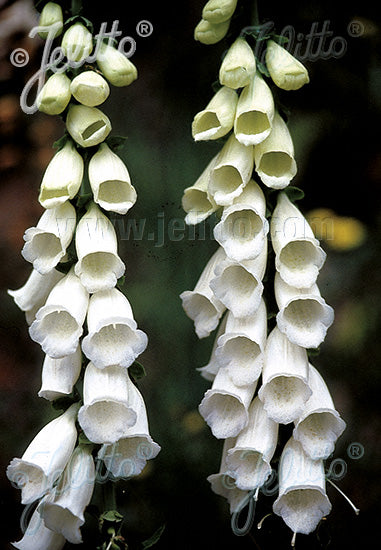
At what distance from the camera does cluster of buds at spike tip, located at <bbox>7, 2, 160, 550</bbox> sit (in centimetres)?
89

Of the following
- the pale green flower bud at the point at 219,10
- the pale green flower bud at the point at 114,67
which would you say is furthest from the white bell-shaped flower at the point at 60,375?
the pale green flower bud at the point at 219,10

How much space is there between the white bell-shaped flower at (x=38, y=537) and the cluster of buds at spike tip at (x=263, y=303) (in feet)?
0.84

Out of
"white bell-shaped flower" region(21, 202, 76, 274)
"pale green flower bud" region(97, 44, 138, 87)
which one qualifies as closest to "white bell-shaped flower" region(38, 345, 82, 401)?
"white bell-shaped flower" region(21, 202, 76, 274)

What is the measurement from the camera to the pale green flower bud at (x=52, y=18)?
931 mm

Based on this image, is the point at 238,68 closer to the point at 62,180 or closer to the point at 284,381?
the point at 62,180

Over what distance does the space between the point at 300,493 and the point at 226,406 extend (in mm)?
141

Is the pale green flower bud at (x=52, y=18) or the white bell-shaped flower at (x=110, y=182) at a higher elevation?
the pale green flower bud at (x=52, y=18)

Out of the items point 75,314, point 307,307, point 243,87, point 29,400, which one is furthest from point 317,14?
point 29,400

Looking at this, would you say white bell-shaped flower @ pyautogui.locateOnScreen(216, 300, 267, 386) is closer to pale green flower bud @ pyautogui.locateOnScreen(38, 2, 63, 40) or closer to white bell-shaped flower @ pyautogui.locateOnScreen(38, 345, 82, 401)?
white bell-shaped flower @ pyautogui.locateOnScreen(38, 345, 82, 401)

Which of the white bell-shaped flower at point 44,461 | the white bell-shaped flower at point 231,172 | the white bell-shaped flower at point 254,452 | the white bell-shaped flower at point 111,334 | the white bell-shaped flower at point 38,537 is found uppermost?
the white bell-shaped flower at point 231,172

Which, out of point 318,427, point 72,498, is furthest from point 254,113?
point 72,498

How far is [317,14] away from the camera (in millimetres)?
1298

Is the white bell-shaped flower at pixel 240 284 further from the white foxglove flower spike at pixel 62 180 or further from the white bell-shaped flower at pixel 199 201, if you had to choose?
the white foxglove flower spike at pixel 62 180

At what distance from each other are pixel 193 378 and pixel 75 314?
441 mm
